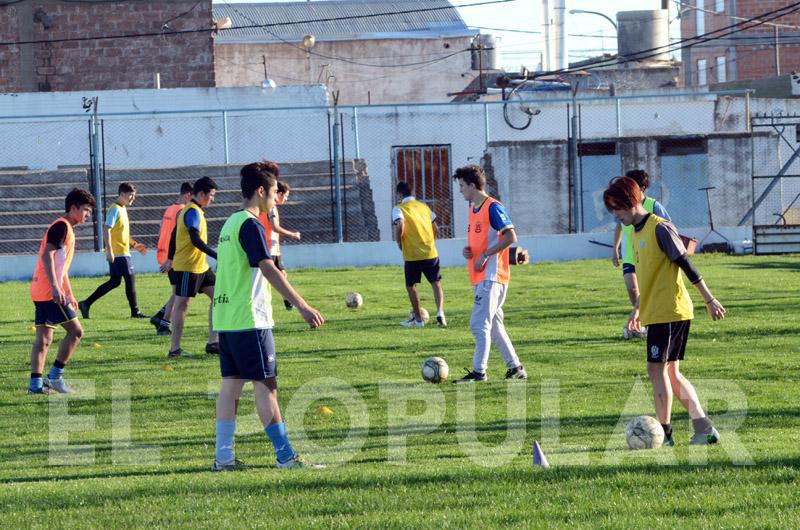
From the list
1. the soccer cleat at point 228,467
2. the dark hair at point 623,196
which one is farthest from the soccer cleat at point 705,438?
the soccer cleat at point 228,467

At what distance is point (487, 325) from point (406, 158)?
981 inches

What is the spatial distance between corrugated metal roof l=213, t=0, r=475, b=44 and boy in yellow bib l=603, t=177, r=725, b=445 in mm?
44898

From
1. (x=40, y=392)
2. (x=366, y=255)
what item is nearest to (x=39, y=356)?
(x=40, y=392)

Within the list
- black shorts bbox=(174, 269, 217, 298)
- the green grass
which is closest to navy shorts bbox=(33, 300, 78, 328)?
the green grass

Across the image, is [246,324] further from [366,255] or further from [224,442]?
[366,255]

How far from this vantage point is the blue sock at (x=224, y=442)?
781cm

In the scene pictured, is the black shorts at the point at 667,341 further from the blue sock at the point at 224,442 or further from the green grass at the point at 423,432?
the blue sock at the point at 224,442

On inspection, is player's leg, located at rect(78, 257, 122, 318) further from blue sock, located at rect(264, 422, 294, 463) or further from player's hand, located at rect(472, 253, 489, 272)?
blue sock, located at rect(264, 422, 294, 463)

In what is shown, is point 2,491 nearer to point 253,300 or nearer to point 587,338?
point 253,300

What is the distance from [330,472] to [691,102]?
113 feet

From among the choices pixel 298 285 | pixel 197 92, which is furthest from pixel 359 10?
pixel 298 285

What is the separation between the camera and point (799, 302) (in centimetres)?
1767

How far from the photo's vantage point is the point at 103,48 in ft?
131

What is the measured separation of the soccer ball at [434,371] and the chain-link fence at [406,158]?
19646 mm
